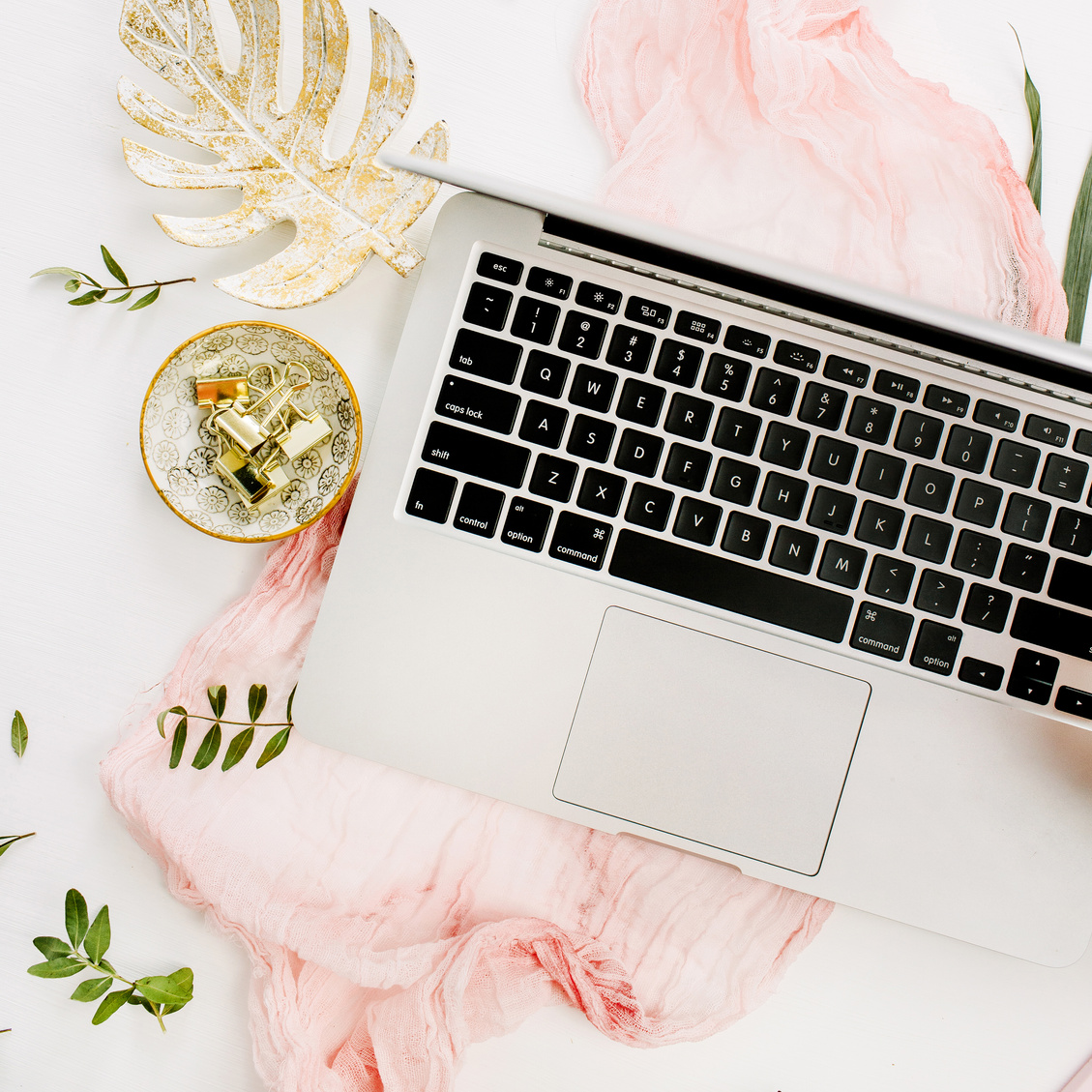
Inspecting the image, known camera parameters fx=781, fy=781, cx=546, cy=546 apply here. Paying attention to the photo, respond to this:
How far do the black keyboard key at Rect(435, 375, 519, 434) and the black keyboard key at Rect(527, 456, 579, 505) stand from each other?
0.03 m

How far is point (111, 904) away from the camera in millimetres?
589

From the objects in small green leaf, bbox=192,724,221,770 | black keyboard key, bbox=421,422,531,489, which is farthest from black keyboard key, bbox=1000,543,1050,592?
small green leaf, bbox=192,724,221,770

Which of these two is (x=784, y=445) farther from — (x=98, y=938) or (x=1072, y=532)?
(x=98, y=938)

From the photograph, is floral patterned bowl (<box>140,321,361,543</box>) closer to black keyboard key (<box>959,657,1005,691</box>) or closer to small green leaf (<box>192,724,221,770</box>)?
small green leaf (<box>192,724,221,770</box>)

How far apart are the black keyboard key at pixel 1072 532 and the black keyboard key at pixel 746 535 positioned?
185mm

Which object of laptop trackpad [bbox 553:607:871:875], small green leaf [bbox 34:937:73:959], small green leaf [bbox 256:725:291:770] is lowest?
small green leaf [bbox 34:937:73:959]

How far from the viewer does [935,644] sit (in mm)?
501

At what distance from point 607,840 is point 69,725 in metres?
0.42

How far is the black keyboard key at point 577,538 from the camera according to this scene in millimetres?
500

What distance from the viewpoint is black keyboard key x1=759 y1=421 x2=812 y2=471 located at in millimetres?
501

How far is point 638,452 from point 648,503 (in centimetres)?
3

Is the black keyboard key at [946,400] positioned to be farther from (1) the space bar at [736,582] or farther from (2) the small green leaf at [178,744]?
(2) the small green leaf at [178,744]

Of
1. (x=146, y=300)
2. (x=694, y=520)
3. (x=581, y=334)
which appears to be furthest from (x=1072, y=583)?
(x=146, y=300)

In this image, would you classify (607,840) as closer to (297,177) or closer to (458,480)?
(458,480)
